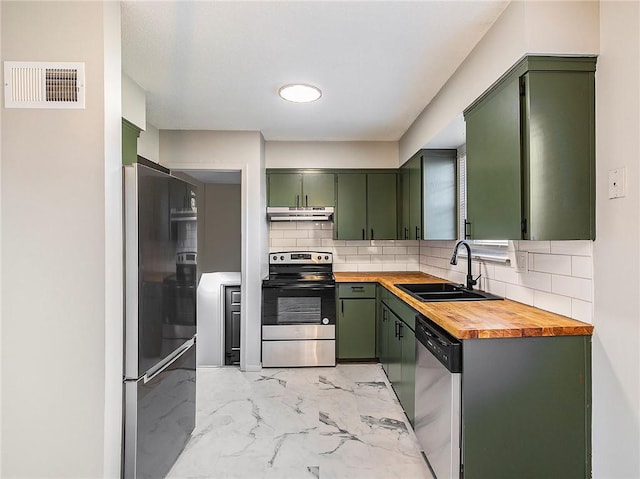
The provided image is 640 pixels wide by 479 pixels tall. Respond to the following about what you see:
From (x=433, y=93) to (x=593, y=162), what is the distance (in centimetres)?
139

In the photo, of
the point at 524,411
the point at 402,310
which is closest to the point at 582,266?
the point at 524,411

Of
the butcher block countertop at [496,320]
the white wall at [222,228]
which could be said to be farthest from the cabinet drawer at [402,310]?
the white wall at [222,228]

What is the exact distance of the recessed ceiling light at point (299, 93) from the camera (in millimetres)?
2527

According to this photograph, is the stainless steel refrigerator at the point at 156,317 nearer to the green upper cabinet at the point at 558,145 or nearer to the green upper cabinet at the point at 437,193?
the green upper cabinet at the point at 558,145

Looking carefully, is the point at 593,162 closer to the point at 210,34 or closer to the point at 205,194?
the point at 210,34

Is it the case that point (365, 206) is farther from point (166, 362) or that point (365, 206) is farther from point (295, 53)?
point (166, 362)

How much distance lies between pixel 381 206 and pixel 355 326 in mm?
1411

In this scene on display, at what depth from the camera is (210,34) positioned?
6.16ft

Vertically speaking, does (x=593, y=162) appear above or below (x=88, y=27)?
below

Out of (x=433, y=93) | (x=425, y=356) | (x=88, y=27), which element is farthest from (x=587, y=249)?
(x=88, y=27)

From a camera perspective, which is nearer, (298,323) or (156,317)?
(156,317)

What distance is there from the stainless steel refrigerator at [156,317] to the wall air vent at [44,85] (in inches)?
15.1

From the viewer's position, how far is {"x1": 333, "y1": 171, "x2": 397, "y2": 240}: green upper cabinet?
4031mm

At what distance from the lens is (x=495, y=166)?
1.84 metres
